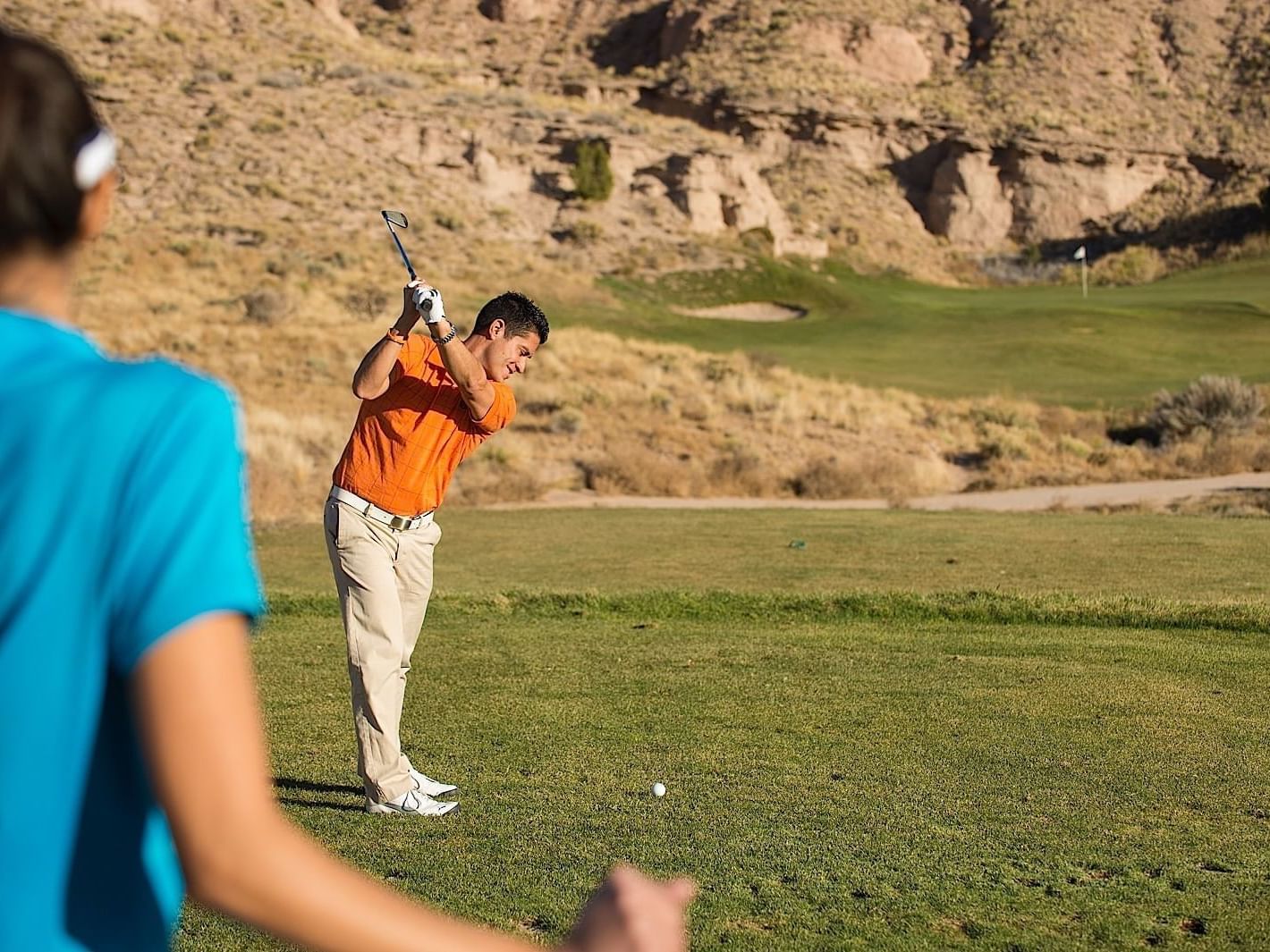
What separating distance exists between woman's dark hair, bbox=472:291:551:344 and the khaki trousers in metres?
0.98

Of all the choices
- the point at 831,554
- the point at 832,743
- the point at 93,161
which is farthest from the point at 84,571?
the point at 831,554

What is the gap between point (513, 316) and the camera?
6.76 m

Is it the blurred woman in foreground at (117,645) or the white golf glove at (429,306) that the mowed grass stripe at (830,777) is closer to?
the white golf glove at (429,306)

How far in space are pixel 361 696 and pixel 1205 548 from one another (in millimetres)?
10855

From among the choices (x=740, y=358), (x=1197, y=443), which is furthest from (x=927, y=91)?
(x=1197, y=443)

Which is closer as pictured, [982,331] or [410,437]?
[410,437]

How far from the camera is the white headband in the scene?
1.55 meters

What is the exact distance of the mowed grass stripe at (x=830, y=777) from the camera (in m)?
4.84

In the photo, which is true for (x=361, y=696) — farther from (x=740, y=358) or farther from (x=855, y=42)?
(x=855, y=42)

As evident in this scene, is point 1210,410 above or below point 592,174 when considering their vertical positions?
below

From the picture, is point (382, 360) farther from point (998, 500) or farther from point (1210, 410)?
point (1210, 410)

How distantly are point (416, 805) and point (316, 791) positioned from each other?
2.50 ft

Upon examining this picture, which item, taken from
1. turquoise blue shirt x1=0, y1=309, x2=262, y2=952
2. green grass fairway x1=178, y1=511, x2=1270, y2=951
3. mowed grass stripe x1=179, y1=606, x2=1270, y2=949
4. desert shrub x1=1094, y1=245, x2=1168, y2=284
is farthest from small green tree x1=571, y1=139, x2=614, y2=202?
turquoise blue shirt x1=0, y1=309, x2=262, y2=952

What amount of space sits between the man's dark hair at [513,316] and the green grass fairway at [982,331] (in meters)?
31.5
